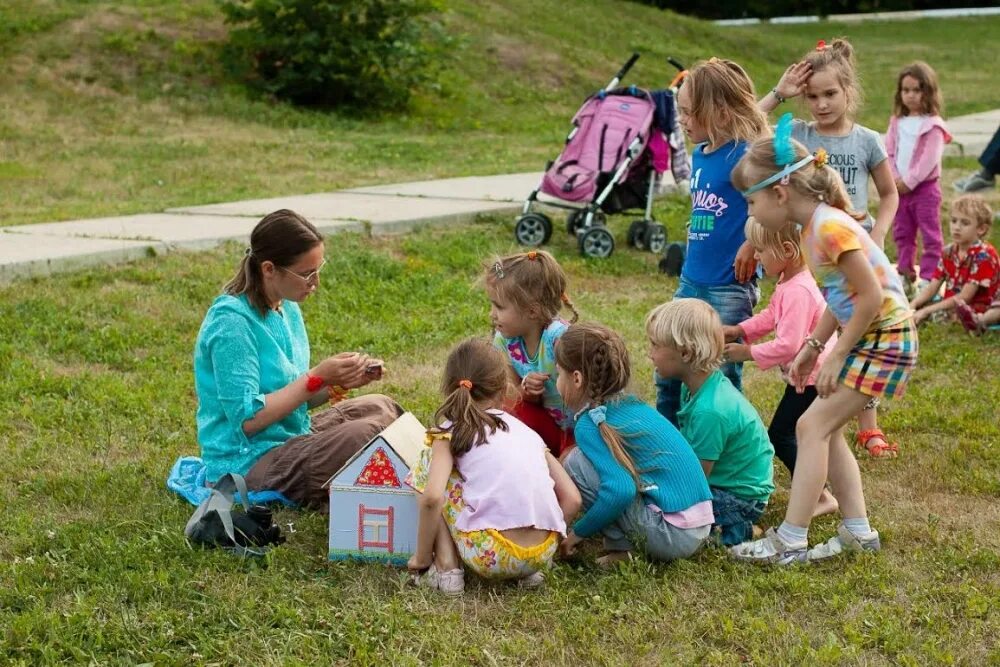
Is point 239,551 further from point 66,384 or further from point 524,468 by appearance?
point 66,384

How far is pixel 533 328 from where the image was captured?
4719 mm

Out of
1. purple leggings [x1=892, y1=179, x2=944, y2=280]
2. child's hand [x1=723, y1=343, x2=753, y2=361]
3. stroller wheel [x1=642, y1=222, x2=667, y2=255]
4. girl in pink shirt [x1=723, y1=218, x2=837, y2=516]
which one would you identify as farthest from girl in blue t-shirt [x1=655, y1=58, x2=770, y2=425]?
stroller wheel [x1=642, y1=222, x2=667, y2=255]

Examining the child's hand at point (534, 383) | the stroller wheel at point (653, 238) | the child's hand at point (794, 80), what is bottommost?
the stroller wheel at point (653, 238)

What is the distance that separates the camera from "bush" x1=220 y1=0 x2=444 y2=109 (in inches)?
572

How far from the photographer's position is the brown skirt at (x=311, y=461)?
14.9ft

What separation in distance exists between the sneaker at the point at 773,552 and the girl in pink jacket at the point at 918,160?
4.70 meters

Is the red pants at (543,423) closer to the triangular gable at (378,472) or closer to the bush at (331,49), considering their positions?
the triangular gable at (378,472)

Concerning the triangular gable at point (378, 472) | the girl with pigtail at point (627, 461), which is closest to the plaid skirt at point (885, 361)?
the girl with pigtail at point (627, 461)

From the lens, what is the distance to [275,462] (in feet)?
15.1

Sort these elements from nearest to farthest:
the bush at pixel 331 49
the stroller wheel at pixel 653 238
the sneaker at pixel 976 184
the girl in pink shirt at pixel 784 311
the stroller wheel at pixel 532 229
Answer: the girl in pink shirt at pixel 784 311 → the stroller wheel at pixel 532 229 → the stroller wheel at pixel 653 238 → the sneaker at pixel 976 184 → the bush at pixel 331 49

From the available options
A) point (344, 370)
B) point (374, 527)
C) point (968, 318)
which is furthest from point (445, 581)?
point (968, 318)

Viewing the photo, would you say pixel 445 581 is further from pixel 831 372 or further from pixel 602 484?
pixel 831 372

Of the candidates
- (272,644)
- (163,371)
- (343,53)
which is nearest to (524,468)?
(272,644)

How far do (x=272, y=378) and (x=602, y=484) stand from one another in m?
1.28
